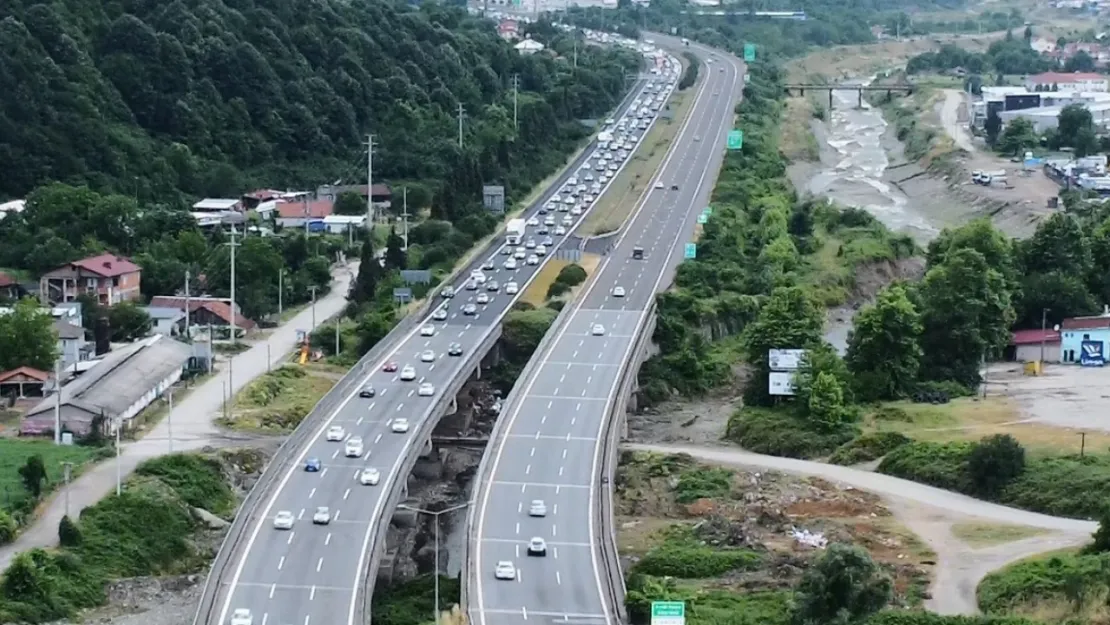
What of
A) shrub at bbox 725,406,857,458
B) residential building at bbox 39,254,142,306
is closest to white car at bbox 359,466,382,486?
shrub at bbox 725,406,857,458

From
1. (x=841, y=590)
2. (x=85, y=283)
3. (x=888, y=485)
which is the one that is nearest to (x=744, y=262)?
(x=85, y=283)

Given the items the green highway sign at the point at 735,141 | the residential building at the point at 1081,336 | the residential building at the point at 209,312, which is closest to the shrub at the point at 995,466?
the residential building at the point at 1081,336

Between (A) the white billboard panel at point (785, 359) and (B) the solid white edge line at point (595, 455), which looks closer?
(B) the solid white edge line at point (595, 455)

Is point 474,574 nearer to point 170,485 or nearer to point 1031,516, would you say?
point 170,485

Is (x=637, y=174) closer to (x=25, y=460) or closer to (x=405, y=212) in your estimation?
(x=405, y=212)

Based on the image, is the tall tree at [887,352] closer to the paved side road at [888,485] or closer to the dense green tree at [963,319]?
the dense green tree at [963,319]

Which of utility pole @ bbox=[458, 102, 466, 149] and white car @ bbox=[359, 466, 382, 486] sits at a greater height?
utility pole @ bbox=[458, 102, 466, 149]

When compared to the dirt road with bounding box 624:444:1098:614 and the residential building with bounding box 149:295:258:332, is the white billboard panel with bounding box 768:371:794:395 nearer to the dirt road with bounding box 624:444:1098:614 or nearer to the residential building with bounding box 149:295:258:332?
the dirt road with bounding box 624:444:1098:614
